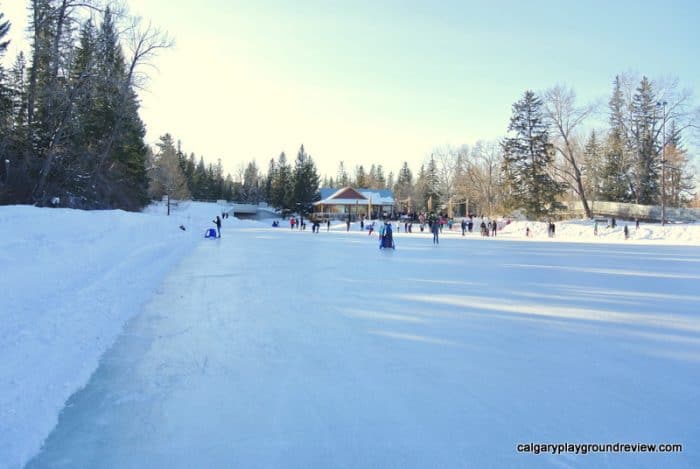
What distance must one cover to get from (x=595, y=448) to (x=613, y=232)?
3019 centimetres

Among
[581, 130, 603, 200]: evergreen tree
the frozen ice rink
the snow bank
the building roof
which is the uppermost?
[581, 130, 603, 200]: evergreen tree

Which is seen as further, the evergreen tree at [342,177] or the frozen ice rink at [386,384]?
the evergreen tree at [342,177]

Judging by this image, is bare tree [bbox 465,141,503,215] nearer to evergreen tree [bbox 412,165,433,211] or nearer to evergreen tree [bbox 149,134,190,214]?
evergreen tree [bbox 412,165,433,211]

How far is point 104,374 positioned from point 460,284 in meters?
7.03

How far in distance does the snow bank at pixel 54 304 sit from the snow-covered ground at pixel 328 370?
0.03 meters

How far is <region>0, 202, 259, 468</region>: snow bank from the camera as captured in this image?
318 cm

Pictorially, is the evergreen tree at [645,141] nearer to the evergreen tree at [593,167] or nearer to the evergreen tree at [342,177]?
the evergreen tree at [593,167]

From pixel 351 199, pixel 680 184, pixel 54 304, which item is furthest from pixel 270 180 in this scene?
pixel 54 304

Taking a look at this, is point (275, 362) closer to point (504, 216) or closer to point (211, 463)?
point (211, 463)

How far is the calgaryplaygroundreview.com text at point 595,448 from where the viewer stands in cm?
267

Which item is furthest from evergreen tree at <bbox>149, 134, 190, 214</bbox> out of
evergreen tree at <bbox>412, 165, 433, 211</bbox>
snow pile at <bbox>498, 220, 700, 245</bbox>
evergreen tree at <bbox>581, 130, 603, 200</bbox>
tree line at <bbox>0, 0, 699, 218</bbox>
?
evergreen tree at <bbox>581, 130, 603, 200</bbox>

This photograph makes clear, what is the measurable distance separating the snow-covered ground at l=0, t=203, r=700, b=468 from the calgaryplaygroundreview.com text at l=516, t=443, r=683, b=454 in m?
0.05

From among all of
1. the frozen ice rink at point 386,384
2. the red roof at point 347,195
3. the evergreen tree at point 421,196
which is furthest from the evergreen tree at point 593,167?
the frozen ice rink at point 386,384

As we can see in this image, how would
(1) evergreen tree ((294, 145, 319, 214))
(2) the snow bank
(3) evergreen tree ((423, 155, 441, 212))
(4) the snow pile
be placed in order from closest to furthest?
1. (2) the snow bank
2. (4) the snow pile
3. (1) evergreen tree ((294, 145, 319, 214))
4. (3) evergreen tree ((423, 155, 441, 212))
